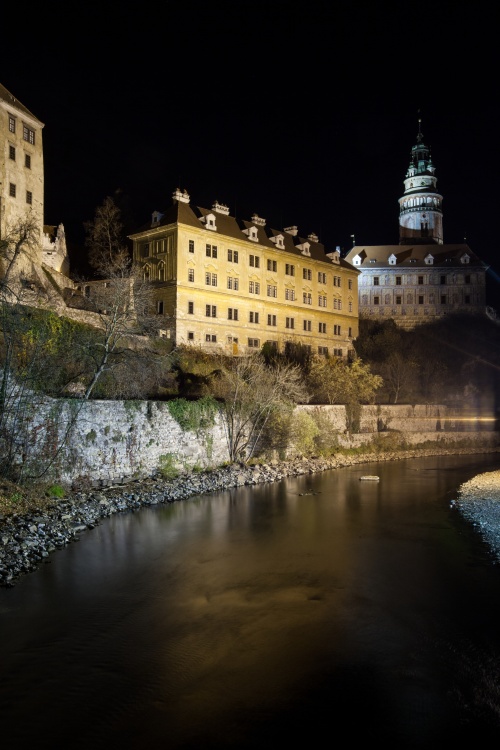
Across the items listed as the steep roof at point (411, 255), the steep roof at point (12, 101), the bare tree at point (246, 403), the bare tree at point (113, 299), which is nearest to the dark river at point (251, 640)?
the bare tree at point (113, 299)

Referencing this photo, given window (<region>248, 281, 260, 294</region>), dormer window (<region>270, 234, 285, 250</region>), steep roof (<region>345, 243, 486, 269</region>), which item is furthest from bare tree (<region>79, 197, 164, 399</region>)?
steep roof (<region>345, 243, 486, 269</region>)

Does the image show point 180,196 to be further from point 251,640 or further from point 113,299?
point 251,640

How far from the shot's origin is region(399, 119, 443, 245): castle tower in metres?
73.4

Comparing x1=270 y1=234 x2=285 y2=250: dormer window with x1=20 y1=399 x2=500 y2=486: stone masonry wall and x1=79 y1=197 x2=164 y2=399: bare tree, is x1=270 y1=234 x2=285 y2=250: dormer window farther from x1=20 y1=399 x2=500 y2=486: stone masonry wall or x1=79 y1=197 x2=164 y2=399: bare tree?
x1=20 y1=399 x2=500 y2=486: stone masonry wall

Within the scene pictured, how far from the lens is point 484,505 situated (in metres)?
18.1

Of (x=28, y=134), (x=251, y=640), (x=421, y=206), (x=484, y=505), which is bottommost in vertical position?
(x=251, y=640)

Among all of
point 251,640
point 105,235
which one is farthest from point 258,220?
point 251,640

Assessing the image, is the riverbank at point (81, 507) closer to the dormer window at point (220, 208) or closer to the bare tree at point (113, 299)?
the bare tree at point (113, 299)

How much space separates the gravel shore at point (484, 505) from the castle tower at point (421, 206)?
54.0 meters

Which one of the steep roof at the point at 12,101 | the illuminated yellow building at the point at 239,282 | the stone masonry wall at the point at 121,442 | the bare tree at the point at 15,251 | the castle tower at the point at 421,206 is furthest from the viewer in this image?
the castle tower at the point at 421,206

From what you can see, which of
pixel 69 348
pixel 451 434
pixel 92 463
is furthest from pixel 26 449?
pixel 451 434

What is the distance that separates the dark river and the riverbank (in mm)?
399

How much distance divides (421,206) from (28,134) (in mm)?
55738

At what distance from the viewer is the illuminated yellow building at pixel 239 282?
3353cm
